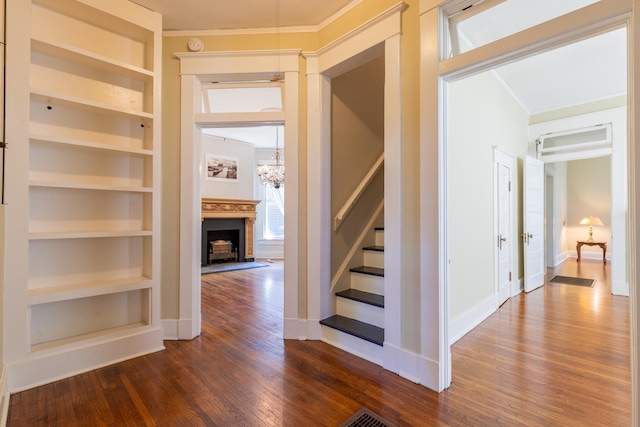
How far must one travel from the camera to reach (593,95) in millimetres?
4461

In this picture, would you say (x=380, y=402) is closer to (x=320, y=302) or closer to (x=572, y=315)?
(x=320, y=302)

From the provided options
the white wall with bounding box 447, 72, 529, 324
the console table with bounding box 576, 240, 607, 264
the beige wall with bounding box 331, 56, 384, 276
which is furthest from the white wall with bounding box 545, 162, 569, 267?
the beige wall with bounding box 331, 56, 384, 276

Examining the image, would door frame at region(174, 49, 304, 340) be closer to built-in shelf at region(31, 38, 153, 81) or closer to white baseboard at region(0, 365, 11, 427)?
built-in shelf at region(31, 38, 153, 81)

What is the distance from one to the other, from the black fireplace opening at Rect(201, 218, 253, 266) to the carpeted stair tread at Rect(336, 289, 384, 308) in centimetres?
490

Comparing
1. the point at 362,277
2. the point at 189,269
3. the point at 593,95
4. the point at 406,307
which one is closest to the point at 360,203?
the point at 362,277

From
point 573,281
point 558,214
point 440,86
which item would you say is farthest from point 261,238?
point 558,214

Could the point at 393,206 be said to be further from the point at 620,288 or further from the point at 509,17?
the point at 620,288

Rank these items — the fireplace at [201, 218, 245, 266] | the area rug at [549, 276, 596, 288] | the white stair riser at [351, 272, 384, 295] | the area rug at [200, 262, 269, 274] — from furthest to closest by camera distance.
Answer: the fireplace at [201, 218, 245, 266]
the area rug at [200, 262, 269, 274]
the area rug at [549, 276, 596, 288]
the white stair riser at [351, 272, 384, 295]

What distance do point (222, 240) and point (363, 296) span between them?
5357mm

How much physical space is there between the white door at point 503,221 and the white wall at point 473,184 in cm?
17

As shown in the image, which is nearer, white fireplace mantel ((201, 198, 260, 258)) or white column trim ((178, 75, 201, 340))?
white column trim ((178, 75, 201, 340))

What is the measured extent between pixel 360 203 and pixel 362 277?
80 cm

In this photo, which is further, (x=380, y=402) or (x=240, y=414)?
(x=380, y=402)

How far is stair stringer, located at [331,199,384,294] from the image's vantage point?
2939 mm
